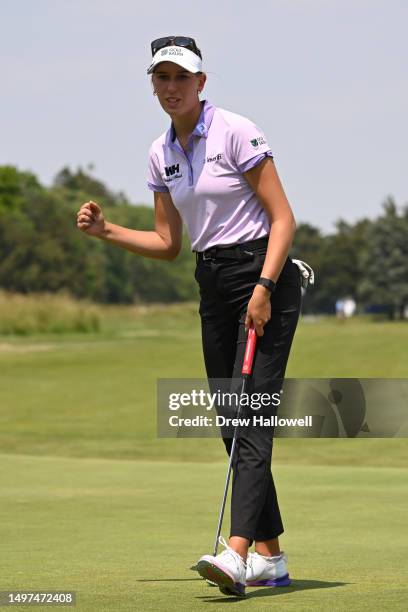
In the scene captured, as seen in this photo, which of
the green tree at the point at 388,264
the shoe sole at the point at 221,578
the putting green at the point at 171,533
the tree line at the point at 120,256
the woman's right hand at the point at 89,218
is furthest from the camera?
the green tree at the point at 388,264

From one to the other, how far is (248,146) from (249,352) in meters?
0.74

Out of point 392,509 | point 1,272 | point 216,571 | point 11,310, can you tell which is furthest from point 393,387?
point 1,272

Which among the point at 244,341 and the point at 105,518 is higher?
the point at 244,341

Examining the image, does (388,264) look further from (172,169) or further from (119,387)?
(172,169)

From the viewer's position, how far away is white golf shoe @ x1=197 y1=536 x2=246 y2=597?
456 cm

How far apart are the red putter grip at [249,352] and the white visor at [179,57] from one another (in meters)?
0.98

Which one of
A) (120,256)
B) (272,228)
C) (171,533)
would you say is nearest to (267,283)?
(272,228)

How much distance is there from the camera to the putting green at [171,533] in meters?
4.66

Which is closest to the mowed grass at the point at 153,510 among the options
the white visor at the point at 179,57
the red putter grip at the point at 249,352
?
the red putter grip at the point at 249,352

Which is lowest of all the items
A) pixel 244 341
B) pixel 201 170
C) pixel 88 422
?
pixel 88 422

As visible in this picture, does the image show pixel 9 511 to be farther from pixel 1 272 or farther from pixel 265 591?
pixel 1 272

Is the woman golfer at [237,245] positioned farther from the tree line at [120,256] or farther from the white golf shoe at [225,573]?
the tree line at [120,256]

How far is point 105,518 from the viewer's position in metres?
7.75

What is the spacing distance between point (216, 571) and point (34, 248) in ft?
302
